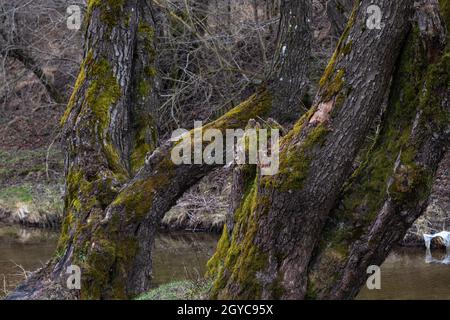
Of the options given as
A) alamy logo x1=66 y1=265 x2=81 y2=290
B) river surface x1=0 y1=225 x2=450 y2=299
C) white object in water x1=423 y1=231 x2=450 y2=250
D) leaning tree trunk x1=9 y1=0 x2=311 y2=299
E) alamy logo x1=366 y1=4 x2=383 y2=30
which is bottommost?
river surface x1=0 y1=225 x2=450 y2=299

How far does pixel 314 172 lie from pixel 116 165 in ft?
9.73

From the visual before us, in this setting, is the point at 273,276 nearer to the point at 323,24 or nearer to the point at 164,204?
the point at 164,204

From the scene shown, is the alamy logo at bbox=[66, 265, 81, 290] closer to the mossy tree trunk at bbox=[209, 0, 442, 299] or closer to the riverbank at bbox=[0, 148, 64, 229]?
the mossy tree trunk at bbox=[209, 0, 442, 299]

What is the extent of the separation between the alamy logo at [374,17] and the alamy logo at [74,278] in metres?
3.63

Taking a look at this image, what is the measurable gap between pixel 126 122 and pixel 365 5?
137 inches

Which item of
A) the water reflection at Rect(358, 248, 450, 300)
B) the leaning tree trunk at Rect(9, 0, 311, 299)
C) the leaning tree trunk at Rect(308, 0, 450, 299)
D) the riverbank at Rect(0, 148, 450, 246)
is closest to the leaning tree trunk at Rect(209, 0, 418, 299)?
the leaning tree trunk at Rect(308, 0, 450, 299)

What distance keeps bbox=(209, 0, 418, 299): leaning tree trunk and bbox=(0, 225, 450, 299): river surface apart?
11.9ft

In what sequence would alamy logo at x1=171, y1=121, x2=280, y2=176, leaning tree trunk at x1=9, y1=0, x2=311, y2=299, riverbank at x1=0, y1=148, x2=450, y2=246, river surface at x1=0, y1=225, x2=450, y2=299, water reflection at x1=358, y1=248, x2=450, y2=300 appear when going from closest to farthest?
alamy logo at x1=171, y1=121, x2=280, y2=176, leaning tree trunk at x1=9, y1=0, x2=311, y2=299, water reflection at x1=358, y1=248, x2=450, y2=300, river surface at x1=0, y1=225, x2=450, y2=299, riverbank at x1=0, y1=148, x2=450, y2=246

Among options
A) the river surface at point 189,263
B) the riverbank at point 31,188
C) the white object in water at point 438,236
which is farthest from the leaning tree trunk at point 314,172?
the riverbank at point 31,188

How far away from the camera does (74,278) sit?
7102mm

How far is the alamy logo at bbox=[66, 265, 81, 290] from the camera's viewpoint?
7.07 metres

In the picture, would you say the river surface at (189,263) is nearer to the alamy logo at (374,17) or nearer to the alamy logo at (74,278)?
the alamy logo at (74,278)
